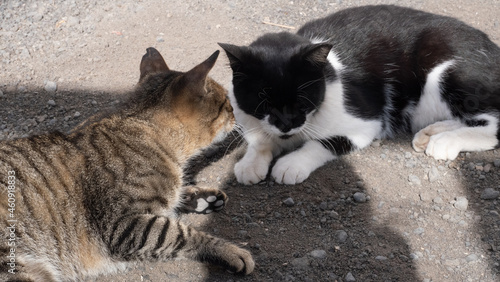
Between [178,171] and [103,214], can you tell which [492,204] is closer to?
[178,171]

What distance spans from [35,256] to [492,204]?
9.35 feet

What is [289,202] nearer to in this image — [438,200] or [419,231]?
[419,231]

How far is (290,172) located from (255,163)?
0.28 metres

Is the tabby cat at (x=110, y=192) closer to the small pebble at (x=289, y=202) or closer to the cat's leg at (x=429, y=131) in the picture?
the small pebble at (x=289, y=202)

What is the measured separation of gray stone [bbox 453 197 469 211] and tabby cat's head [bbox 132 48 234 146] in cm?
166

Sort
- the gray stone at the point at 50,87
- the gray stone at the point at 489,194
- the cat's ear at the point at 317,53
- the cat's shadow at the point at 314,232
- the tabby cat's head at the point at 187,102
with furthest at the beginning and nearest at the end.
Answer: the gray stone at the point at 50,87
the gray stone at the point at 489,194
the cat's ear at the point at 317,53
the tabby cat's head at the point at 187,102
the cat's shadow at the point at 314,232

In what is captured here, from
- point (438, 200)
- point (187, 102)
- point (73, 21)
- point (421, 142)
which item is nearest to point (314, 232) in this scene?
point (438, 200)

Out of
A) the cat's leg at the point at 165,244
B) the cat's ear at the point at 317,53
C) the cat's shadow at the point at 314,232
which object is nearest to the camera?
the cat's leg at the point at 165,244

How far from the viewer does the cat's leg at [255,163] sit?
3.70 metres

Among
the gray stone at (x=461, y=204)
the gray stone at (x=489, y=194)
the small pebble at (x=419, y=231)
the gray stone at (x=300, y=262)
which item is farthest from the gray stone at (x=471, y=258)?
the gray stone at (x=300, y=262)

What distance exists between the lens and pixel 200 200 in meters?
3.38

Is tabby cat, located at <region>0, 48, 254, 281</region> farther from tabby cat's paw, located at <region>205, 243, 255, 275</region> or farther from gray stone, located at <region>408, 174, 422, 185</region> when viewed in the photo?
gray stone, located at <region>408, 174, 422, 185</region>

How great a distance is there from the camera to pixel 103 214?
2.81 meters

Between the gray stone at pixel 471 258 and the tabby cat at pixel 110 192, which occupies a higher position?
the tabby cat at pixel 110 192
